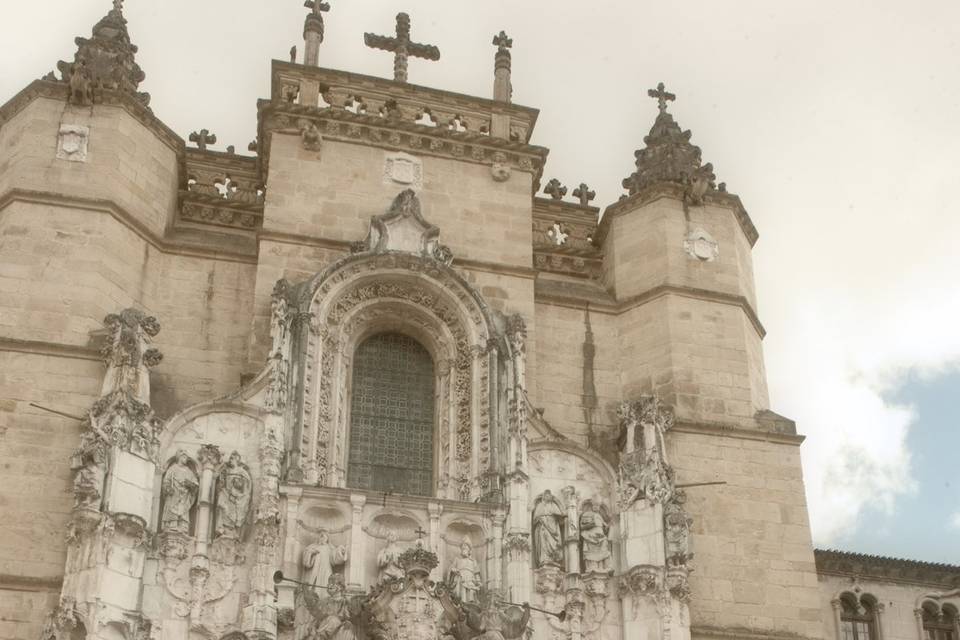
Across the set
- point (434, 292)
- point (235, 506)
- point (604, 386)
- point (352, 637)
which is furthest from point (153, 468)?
point (604, 386)

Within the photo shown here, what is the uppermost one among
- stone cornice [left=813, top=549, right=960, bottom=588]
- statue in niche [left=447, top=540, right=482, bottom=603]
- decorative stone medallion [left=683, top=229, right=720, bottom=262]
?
decorative stone medallion [left=683, top=229, right=720, bottom=262]

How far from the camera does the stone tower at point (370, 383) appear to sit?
50.2 ft

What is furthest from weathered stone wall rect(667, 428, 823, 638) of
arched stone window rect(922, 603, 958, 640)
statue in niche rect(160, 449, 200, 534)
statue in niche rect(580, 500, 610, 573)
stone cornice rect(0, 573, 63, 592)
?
stone cornice rect(0, 573, 63, 592)

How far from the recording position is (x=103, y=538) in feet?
48.3

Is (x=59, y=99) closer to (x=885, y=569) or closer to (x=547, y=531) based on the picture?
(x=547, y=531)

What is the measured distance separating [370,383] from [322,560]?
315 cm

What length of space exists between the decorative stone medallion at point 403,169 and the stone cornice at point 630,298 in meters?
2.41

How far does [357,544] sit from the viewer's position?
15.9 meters

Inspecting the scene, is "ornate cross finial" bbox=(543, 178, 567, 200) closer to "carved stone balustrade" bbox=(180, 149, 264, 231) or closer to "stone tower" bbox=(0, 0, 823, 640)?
"stone tower" bbox=(0, 0, 823, 640)

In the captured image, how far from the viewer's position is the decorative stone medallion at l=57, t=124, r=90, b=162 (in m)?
18.1

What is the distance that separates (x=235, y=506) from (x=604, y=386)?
19.2 ft

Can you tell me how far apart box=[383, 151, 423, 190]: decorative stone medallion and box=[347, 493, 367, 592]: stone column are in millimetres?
5431

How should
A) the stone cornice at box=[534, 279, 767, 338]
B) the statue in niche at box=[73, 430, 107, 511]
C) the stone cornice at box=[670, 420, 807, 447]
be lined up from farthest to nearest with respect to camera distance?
the stone cornice at box=[534, 279, 767, 338], the stone cornice at box=[670, 420, 807, 447], the statue in niche at box=[73, 430, 107, 511]

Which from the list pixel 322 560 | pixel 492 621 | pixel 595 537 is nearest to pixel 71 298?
pixel 322 560
